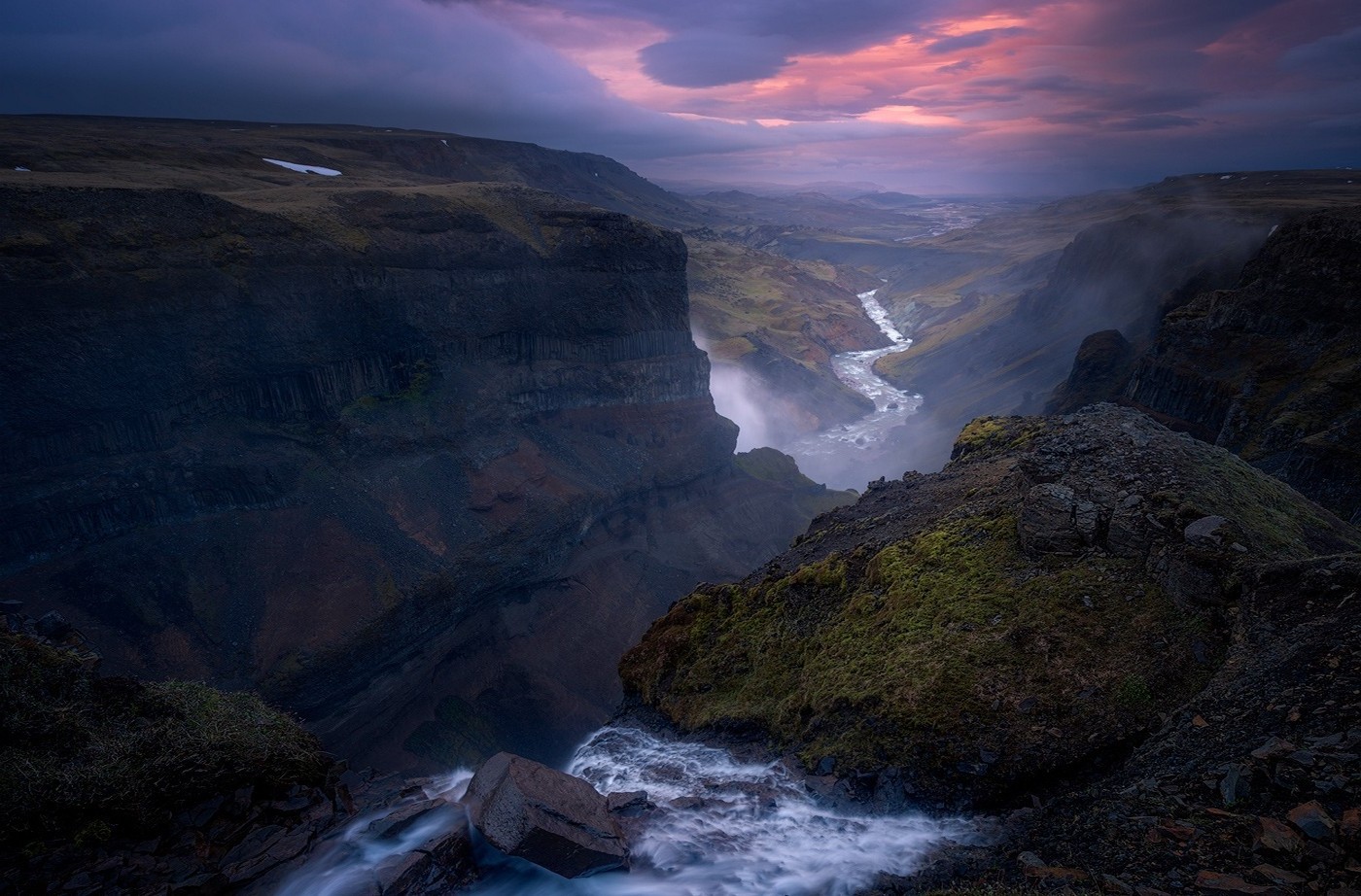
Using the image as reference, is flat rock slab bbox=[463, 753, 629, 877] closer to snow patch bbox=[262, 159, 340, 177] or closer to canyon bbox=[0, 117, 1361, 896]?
canyon bbox=[0, 117, 1361, 896]

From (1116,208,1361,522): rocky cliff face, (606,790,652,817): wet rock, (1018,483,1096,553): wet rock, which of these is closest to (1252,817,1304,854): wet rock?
(1018,483,1096,553): wet rock

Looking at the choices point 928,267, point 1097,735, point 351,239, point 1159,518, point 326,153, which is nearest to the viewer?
point 1097,735

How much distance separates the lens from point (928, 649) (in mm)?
12398

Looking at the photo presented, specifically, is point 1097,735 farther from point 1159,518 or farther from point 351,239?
point 351,239

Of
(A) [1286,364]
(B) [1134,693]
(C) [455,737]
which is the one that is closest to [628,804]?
(B) [1134,693]

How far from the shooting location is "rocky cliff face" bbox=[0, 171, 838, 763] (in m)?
27.6

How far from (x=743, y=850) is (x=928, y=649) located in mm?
4847

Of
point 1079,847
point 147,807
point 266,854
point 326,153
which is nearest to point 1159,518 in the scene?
point 1079,847

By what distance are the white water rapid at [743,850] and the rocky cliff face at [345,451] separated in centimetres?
2192

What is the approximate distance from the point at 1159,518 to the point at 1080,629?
106 inches

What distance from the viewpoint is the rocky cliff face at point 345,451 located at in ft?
90.5

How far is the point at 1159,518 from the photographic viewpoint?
1206cm

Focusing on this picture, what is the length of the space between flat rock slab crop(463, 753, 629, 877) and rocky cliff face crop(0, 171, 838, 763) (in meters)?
21.0

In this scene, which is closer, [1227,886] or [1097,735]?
[1227,886]
